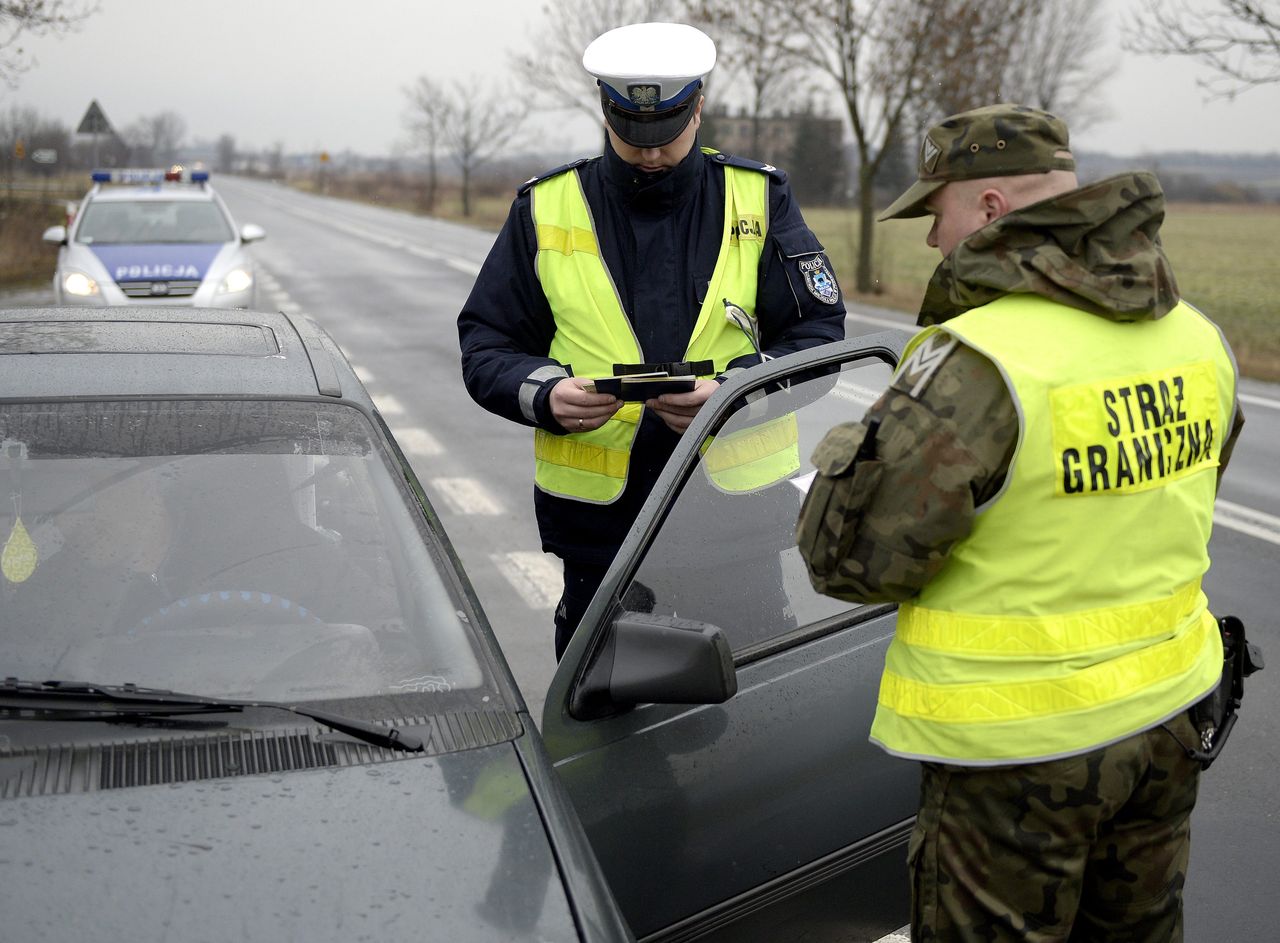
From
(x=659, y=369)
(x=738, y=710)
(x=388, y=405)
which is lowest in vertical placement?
(x=388, y=405)

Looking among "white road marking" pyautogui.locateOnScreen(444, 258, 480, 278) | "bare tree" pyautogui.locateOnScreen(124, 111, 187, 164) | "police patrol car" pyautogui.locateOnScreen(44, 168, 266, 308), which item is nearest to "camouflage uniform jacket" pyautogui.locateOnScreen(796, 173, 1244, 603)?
"police patrol car" pyautogui.locateOnScreen(44, 168, 266, 308)

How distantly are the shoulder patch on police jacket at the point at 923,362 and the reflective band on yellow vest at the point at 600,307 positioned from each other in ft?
3.36

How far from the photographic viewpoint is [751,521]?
8.34 feet

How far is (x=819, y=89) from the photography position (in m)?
20.4

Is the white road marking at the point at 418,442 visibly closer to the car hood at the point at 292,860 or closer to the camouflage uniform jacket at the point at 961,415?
the car hood at the point at 292,860

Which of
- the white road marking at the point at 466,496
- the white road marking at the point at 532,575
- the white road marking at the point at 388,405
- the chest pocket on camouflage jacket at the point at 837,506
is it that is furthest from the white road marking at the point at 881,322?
the chest pocket on camouflage jacket at the point at 837,506

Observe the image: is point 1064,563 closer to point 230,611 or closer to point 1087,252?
point 1087,252

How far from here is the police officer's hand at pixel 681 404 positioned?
2832 millimetres

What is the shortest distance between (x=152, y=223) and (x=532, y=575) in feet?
29.9

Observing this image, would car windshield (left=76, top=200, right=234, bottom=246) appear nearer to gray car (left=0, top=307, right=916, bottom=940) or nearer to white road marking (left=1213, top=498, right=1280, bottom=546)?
white road marking (left=1213, top=498, right=1280, bottom=546)

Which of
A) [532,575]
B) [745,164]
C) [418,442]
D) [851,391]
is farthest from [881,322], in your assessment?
[851,391]

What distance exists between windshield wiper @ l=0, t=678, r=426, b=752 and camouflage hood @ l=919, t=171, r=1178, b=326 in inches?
45.2

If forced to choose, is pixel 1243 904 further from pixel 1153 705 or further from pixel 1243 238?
pixel 1243 238

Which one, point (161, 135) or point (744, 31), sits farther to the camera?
point (161, 135)
